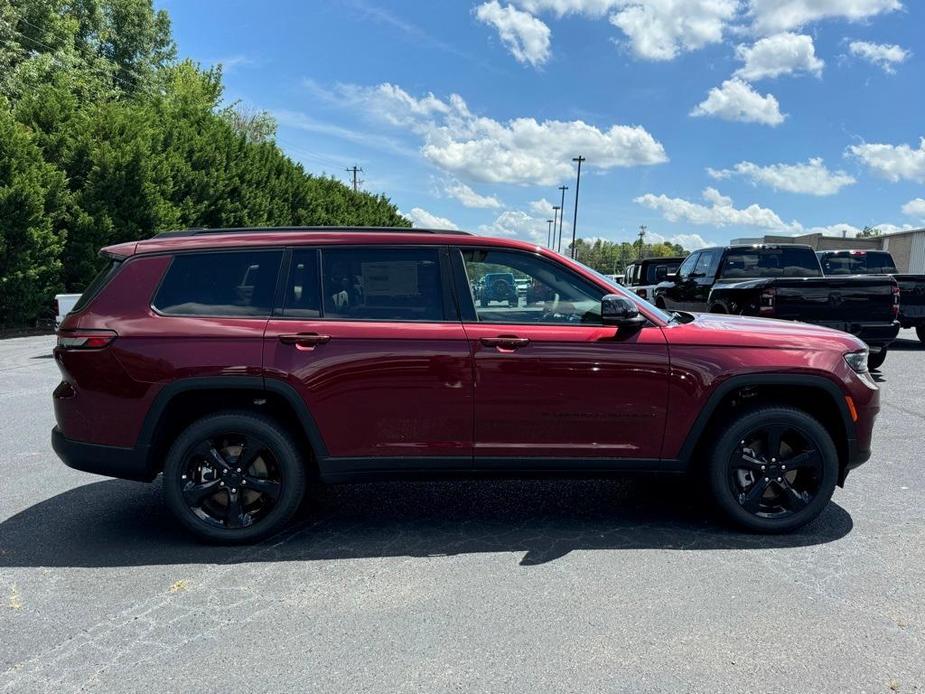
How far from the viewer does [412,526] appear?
4.18m

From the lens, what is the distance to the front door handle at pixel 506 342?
376 centimetres

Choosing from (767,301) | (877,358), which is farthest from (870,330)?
(767,301)

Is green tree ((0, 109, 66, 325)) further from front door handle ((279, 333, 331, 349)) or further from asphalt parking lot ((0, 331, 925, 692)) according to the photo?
front door handle ((279, 333, 331, 349))

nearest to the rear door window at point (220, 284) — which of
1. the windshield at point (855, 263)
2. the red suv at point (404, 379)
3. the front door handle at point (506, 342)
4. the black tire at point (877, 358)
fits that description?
the red suv at point (404, 379)

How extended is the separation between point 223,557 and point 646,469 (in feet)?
8.10

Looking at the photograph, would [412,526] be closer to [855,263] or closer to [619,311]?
[619,311]

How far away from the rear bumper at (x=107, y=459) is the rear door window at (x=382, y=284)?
1.34m

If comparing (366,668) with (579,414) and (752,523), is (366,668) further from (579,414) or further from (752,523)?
(752,523)

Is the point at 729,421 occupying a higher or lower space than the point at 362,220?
lower

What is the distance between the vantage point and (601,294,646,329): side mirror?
146 inches

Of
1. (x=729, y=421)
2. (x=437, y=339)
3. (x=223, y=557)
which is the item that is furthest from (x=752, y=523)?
(x=223, y=557)

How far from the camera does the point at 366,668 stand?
2707 mm

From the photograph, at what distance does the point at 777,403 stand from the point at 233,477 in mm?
3243

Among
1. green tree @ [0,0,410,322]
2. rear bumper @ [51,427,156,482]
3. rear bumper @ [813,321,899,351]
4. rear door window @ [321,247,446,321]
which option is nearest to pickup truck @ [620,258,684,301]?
rear bumper @ [813,321,899,351]
